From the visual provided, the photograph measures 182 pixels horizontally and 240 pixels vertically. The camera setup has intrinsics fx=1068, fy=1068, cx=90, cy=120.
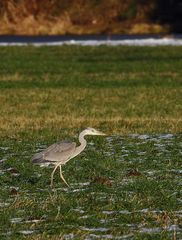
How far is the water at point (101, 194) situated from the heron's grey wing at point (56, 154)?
45cm

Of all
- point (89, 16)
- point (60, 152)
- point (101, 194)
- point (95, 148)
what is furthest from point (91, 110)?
point (89, 16)

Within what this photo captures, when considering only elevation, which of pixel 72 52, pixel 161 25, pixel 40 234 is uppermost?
pixel 40 234

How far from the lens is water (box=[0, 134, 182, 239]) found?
12.4 metres

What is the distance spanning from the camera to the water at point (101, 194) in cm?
1237

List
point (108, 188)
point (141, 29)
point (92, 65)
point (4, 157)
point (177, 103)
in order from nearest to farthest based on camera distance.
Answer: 1. point (108, 188)
2. point (4, 157)
3. point (177, 103)
4. point (92, 65)
5. point (141, 29)

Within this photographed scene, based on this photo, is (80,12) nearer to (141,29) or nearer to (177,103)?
(141,29)

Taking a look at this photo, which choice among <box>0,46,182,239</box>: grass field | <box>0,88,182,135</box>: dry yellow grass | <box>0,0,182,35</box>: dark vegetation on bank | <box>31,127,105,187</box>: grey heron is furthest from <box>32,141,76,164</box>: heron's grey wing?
<box>0,0,182,35</box>: dark vegetation on bank

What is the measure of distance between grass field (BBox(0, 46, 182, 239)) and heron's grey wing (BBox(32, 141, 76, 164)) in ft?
1.48

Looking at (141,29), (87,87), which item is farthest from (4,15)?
(87,87)

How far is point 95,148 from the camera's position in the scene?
19.1 m

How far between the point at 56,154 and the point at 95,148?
14.3 feet

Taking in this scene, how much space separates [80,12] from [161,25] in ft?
23.7

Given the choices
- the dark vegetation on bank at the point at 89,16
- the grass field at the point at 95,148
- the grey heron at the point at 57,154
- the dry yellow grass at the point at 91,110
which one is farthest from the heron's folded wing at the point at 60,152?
the dark vegetation on bank at the point at 89,16

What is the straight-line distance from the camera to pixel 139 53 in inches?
1762
